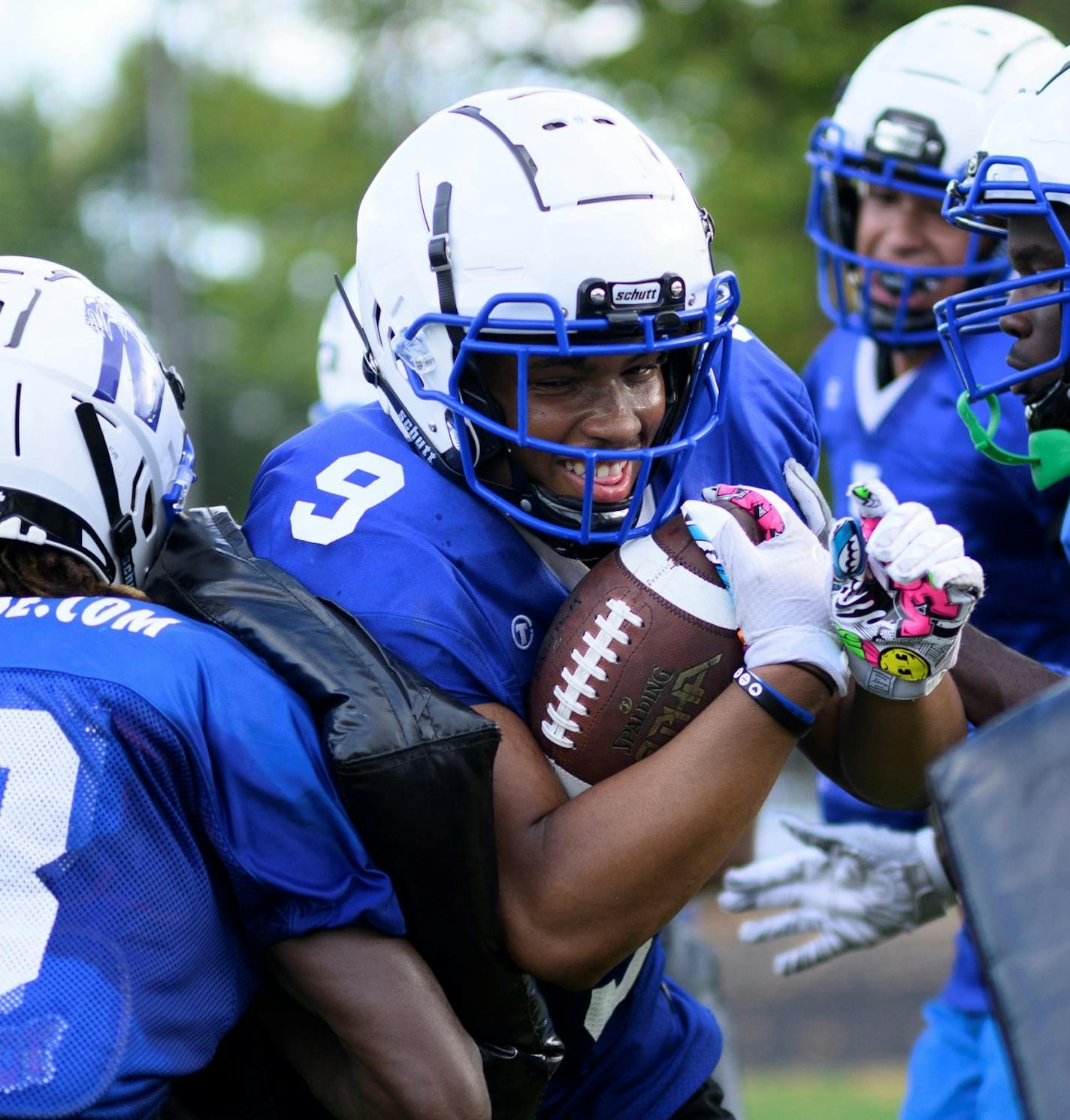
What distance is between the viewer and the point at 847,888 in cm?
395

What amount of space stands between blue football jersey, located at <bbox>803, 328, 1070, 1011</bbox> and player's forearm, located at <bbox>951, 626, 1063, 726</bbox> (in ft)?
2.48

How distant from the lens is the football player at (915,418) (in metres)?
3.79

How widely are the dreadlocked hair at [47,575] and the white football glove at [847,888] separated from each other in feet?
6.29

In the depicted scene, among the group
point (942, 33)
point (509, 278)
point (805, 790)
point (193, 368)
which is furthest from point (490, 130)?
point (193, 368)

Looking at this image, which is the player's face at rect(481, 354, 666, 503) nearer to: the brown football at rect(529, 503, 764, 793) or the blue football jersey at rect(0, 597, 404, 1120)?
the brown football at rect(529, 503, 764, 793)

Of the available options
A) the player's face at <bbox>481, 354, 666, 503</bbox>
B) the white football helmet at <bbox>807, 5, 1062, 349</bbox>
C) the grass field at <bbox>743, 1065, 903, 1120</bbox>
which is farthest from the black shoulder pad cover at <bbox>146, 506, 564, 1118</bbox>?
the grass field at <bbox>743, 1065, 903, 1120</bbox>

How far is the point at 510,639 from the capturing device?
8.32ft

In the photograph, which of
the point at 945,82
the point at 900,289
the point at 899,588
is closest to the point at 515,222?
the point at 899,588

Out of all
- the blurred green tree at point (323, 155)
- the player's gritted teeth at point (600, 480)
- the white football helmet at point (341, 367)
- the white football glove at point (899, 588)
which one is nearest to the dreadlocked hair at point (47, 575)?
the player's gritted teeth at point (600, 480)

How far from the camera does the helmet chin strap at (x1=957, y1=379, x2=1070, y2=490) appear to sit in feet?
9.09

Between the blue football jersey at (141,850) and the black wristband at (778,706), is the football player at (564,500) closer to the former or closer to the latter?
the black wristband at (778,706)

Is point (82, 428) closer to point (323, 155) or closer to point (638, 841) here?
point (638, 841)

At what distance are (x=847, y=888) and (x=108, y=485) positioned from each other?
87.9 inches

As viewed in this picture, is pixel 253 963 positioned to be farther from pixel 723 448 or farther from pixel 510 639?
pixel 723 448
